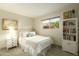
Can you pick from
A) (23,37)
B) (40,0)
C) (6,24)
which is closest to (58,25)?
(40,0)

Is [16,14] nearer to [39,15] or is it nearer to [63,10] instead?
[39,15]

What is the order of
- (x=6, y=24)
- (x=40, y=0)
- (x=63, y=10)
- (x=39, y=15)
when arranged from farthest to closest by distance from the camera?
1. (x=39, y=15)
2. (x=63, y=10)
3. (x=6, y=24)
4. (x=40, y=0)

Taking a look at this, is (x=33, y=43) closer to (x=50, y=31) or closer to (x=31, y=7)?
(x=50, y=31)

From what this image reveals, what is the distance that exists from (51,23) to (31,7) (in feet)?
2.23

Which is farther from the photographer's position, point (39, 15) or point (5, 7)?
point (39, 15)

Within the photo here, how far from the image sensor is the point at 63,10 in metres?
1.69

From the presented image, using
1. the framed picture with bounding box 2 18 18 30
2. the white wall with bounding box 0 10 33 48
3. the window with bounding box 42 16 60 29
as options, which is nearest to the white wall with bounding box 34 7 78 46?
the window with bounding box 42 16 60 29

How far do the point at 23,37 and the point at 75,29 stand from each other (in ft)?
5.01

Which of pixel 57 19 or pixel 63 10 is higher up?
pixel 63 10

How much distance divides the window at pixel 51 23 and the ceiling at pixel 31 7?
0.75ft

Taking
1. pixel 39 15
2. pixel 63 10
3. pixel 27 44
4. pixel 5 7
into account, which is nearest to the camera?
pixel 5 7

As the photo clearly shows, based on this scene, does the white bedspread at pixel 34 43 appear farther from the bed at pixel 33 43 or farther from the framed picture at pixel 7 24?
the framed picture at pixel 7 24

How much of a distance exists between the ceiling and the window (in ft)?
0.75

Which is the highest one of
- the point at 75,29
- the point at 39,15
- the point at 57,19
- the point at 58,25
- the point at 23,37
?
the point at 39,15
